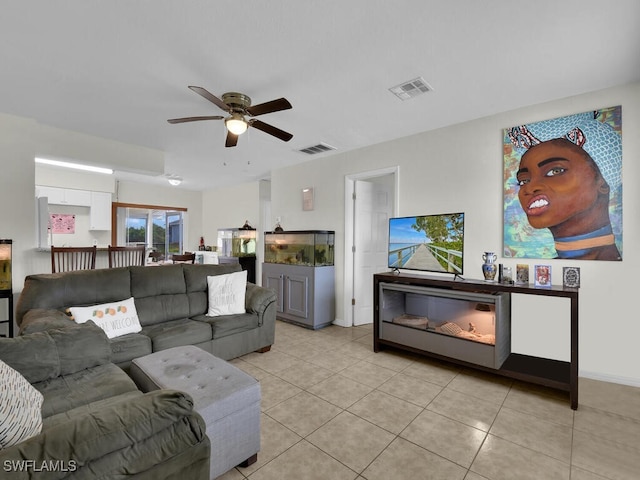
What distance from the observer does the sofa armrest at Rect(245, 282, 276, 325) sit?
335 cm

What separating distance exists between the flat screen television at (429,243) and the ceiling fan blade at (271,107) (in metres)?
1.82

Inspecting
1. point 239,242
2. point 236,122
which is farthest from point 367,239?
point 239,242

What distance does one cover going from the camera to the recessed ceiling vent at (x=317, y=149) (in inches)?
166

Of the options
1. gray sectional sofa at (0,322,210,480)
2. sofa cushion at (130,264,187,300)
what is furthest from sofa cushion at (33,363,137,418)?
sofa cushion at (130,264,187,300)

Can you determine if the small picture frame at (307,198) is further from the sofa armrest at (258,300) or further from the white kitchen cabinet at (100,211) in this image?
the white kitchen cabinet at (100,211)

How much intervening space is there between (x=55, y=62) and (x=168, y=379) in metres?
2.49

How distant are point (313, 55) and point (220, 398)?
2.30m

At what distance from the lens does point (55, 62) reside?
7.47ft

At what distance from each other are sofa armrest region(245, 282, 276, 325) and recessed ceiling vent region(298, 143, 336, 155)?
212cm

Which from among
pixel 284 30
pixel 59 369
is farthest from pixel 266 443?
pixel 284 30

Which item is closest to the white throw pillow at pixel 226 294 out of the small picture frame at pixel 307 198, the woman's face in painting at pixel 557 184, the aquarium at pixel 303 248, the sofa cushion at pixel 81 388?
the aquarium at pixel 303 248

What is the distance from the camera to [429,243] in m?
3.18

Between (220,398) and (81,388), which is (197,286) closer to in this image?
(81,388)

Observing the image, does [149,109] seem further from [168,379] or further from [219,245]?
[219,245]
